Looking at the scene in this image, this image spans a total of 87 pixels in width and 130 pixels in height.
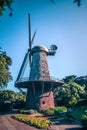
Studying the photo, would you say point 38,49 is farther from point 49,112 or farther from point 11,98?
point 11,98

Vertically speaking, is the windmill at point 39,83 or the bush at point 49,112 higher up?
the windmill at point 39,83

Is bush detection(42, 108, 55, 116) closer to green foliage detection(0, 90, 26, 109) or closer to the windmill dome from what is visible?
the windmill dome

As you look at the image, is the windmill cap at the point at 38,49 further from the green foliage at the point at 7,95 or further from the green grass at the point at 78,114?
the green foliage at the point at 7,95

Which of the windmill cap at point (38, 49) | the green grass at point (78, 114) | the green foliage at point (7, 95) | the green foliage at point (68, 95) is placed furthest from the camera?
the green foliage at point (7, 95)

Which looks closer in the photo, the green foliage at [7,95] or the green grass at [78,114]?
the green grass at [78,114]

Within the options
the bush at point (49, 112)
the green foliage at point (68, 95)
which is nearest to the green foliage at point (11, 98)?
the green foliage at point (68, 95)

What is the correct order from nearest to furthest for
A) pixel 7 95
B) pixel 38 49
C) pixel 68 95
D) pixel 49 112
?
pixel 49 112, pixel 38 49, pixel 68 95, pixel 7 95

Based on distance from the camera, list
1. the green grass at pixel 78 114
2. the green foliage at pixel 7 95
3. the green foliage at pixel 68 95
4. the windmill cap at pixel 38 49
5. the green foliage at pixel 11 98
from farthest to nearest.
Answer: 1. the green foliage at pixel 7 95
2. the green foliage at pixel 11 98
3. the green foliage at pixel 68 95
4. the windmill cap at pixel 38 49
5. the green grass at pixel 78 114

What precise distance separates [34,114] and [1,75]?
360 inches

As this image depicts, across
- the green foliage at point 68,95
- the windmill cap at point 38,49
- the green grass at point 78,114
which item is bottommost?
the green grass at point 78,114

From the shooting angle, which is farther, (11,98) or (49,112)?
(11,98)

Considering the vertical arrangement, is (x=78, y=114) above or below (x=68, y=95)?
below

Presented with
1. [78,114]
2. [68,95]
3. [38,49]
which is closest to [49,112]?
[78,114]

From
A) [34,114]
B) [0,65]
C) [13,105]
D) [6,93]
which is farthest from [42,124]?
[6,93]
